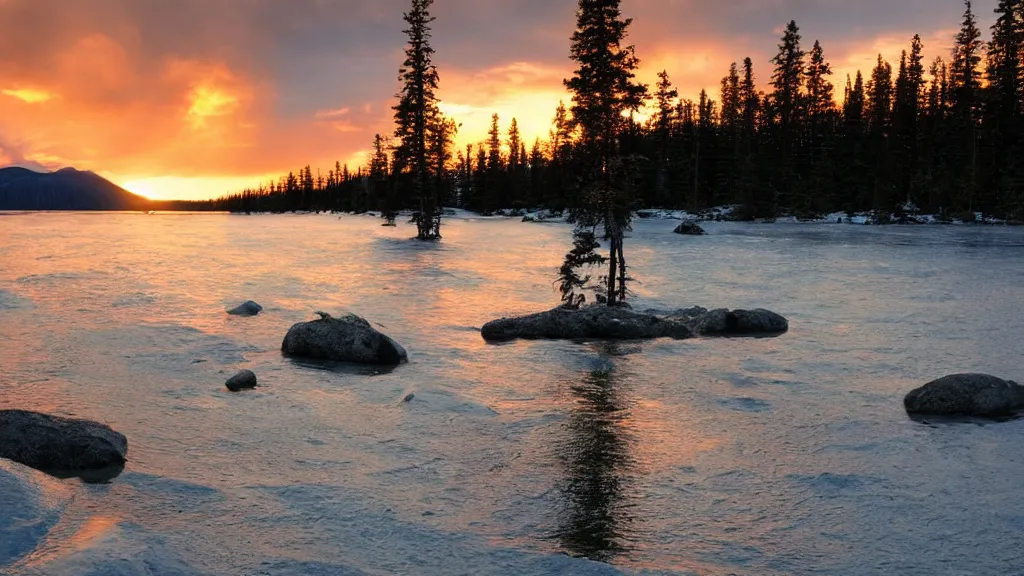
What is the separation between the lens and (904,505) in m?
6.80

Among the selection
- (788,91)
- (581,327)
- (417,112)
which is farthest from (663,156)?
(581,327)

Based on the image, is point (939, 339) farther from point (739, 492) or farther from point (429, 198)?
point (429, 198)

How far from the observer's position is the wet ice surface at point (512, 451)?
5742mm

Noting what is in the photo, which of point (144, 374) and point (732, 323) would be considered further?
point (732, 323)

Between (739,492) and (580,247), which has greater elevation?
(580,247)

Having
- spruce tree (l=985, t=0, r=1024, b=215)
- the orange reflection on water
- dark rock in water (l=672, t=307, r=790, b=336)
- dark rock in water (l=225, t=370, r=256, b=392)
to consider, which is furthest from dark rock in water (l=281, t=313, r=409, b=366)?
spruce tree (l=985, t=0, r=1024, b=215)

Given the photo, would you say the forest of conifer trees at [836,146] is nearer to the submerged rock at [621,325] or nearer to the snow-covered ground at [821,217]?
the snow-covered ground at [821,217]

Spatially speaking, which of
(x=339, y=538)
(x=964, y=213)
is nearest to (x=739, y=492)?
(x=339, y=538)

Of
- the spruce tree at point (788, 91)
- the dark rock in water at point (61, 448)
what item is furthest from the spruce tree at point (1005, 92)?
the dark rock in water at point (61, 448)

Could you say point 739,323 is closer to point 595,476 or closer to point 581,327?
point 581,327

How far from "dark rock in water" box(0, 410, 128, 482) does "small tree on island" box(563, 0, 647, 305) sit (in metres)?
13.7

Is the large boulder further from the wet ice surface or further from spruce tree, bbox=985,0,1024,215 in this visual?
spruce tree, bbox=985,0,1024,215

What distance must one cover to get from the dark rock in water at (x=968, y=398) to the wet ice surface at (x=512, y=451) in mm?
397

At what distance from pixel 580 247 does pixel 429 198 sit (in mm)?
31702
